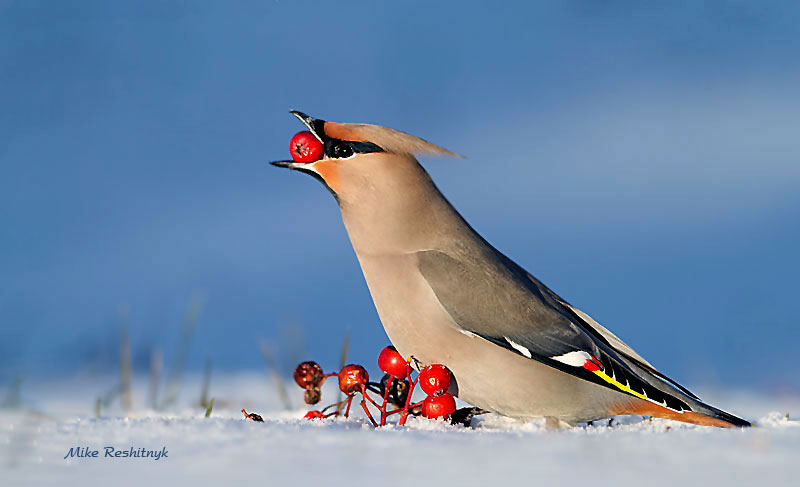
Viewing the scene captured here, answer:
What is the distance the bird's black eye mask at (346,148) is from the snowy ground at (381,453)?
3.73 feet

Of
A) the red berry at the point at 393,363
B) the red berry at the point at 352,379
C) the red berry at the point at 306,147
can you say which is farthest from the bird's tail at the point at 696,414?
the red berry at the point at 306,147

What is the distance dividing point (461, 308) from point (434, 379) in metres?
0.31

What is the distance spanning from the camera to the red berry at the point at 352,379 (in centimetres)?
356

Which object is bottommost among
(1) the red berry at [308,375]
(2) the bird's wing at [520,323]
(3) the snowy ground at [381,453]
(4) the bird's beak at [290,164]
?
(3) the snowy ground at [381,453]

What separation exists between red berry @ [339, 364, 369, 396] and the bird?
194mm

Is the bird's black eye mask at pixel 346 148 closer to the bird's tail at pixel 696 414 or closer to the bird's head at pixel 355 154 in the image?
the bird's head at pixel 355 154

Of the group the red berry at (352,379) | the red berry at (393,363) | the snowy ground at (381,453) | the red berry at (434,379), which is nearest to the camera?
the snowy ground at (381,453)

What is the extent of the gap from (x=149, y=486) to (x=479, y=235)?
6.49 feet

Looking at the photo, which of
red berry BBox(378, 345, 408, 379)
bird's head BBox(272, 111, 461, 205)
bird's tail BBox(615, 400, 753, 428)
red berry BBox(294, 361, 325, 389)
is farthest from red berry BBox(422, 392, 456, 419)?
bird's head BBox(272, 111, 461, 205)

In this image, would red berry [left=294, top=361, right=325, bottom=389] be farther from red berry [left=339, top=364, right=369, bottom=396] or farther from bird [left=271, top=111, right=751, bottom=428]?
bird [left=271, top=111, right=751, bottom=428]

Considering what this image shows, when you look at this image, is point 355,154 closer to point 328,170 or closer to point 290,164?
point 328,170

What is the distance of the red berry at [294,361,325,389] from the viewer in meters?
3.76

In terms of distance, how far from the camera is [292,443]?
8.93 ft

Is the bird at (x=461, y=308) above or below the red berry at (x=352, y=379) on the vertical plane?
above
